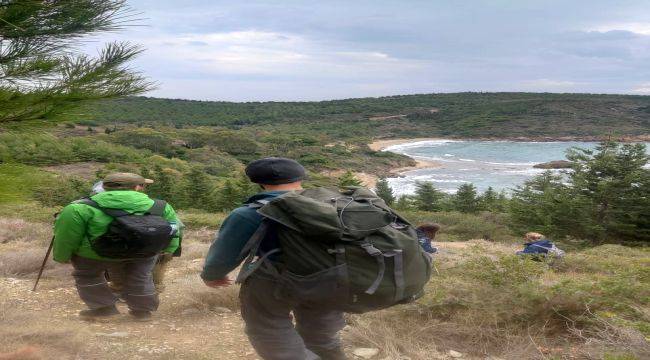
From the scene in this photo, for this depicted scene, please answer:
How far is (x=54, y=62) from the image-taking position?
11.0ft

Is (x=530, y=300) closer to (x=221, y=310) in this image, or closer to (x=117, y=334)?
(x=221, y=310)

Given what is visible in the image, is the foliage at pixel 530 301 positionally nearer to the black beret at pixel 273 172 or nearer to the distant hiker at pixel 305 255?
the distant hiker at pixel 305 255

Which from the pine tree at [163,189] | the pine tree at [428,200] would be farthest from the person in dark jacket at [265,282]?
the pine tree at [428,200]

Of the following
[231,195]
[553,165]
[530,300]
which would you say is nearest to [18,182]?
[530,300]

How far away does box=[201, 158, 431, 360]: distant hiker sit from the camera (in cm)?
242

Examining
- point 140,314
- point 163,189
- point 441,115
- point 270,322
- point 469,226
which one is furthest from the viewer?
point 441,115

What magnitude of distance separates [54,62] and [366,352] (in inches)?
108

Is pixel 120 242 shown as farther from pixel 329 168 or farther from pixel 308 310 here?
pixel 329 168

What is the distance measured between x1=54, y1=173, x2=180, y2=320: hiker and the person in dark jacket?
141 cm

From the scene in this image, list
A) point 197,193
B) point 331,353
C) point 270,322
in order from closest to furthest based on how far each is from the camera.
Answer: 1. point 270,322
2. point 331,353
3. point 197,193

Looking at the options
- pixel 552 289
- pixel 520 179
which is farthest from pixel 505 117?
pixel 552 289

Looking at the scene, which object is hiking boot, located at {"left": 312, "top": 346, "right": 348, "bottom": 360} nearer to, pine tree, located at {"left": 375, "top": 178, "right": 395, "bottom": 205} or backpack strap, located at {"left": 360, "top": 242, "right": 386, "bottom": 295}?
backpack strap, located at {"left": 360, "top": 242, "right": 386, "bottom": 295}

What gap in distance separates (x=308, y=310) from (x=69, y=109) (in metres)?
1.86

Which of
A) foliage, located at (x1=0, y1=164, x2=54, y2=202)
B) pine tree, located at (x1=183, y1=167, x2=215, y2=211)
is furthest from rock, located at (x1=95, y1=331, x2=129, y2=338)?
pine tree, located at (x1=183, y1=167, x2=215, y2=211)
